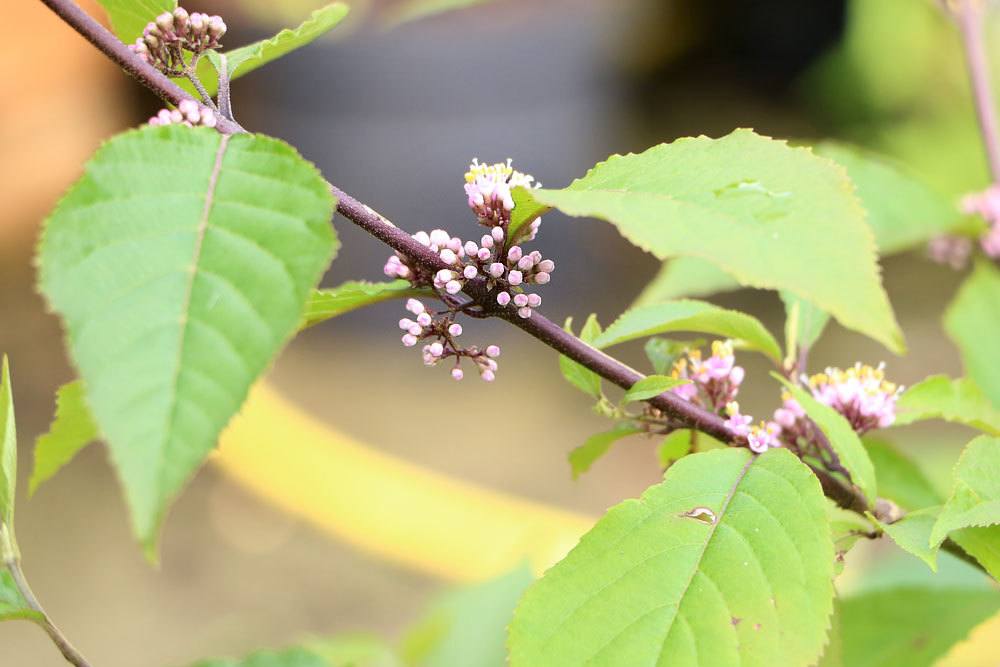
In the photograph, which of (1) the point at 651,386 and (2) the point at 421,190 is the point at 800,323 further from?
(2) the point at 421,190

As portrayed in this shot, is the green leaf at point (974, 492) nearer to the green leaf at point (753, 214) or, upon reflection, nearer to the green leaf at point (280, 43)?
the green leaf at point (753, 214)

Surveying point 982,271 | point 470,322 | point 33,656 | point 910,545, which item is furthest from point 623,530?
point 470,322

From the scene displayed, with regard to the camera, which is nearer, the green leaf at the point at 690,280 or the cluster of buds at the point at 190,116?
the cluster of buds at the point at 190,116

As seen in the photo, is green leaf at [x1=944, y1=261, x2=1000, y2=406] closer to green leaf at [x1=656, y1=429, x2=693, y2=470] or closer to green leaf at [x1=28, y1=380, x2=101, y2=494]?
green leaf at [x1=656, y1=429, x2=693, y2=470]

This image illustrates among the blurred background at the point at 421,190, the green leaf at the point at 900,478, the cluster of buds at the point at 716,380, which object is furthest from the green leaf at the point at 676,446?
the blurred background at the point at 421,190

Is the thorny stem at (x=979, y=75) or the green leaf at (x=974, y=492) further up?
the green leaf at (x=974, y=492)

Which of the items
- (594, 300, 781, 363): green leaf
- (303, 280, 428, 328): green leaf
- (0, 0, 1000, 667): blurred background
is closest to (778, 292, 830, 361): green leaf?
(594, 300, 781, 363): green leaf

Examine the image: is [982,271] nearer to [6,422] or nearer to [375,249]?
[6,422]
